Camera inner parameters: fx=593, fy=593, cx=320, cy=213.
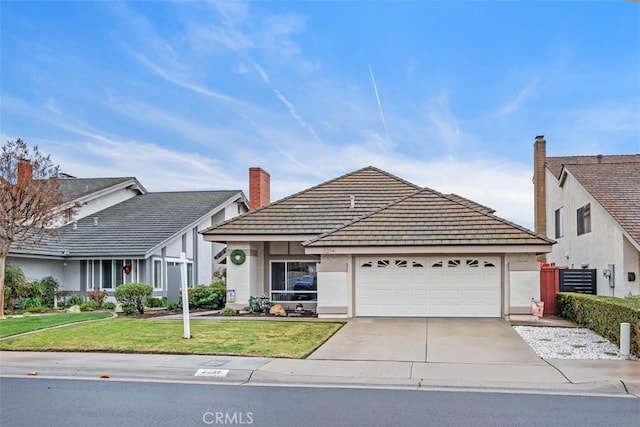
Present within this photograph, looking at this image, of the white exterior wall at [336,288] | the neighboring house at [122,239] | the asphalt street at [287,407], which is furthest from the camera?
the neighboring house at [122,239]

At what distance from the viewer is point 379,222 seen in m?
20.9

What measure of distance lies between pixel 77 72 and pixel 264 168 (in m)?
13.1

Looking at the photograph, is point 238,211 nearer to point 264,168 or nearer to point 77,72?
point 264,168

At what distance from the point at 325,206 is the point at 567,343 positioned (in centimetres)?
1174

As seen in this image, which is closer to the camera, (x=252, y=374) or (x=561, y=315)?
(x=252, y=374)

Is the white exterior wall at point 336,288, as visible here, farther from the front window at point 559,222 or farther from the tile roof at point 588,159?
the tile roof at point 588,159

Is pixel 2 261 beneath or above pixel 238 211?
beneath

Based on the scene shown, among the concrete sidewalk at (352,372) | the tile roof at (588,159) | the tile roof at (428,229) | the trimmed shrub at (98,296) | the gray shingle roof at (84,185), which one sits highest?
the tile roof at (588,159)

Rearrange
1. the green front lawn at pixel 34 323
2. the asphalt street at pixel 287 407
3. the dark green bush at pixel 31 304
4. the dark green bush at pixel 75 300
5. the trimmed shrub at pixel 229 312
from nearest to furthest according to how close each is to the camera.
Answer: the asphalt street at pixel 287 407 < the green front lawn at pixel 34 323 < the trimmed shrub at pixel 229 312 < the dark green bush at pixel 31 304 < the dark green bush at pixel 75 300

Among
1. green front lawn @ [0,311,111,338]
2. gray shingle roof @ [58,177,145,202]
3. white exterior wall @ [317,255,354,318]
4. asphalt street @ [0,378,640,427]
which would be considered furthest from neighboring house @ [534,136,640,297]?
gray shingle roof @ [58,177,145,202]

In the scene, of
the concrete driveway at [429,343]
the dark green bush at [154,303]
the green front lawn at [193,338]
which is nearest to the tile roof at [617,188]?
the concrete driveway at [429,343]

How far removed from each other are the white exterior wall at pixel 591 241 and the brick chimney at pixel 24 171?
21.5 metres

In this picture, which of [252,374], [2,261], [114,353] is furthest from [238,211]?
[252,374]

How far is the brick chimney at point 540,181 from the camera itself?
34.7 meters
